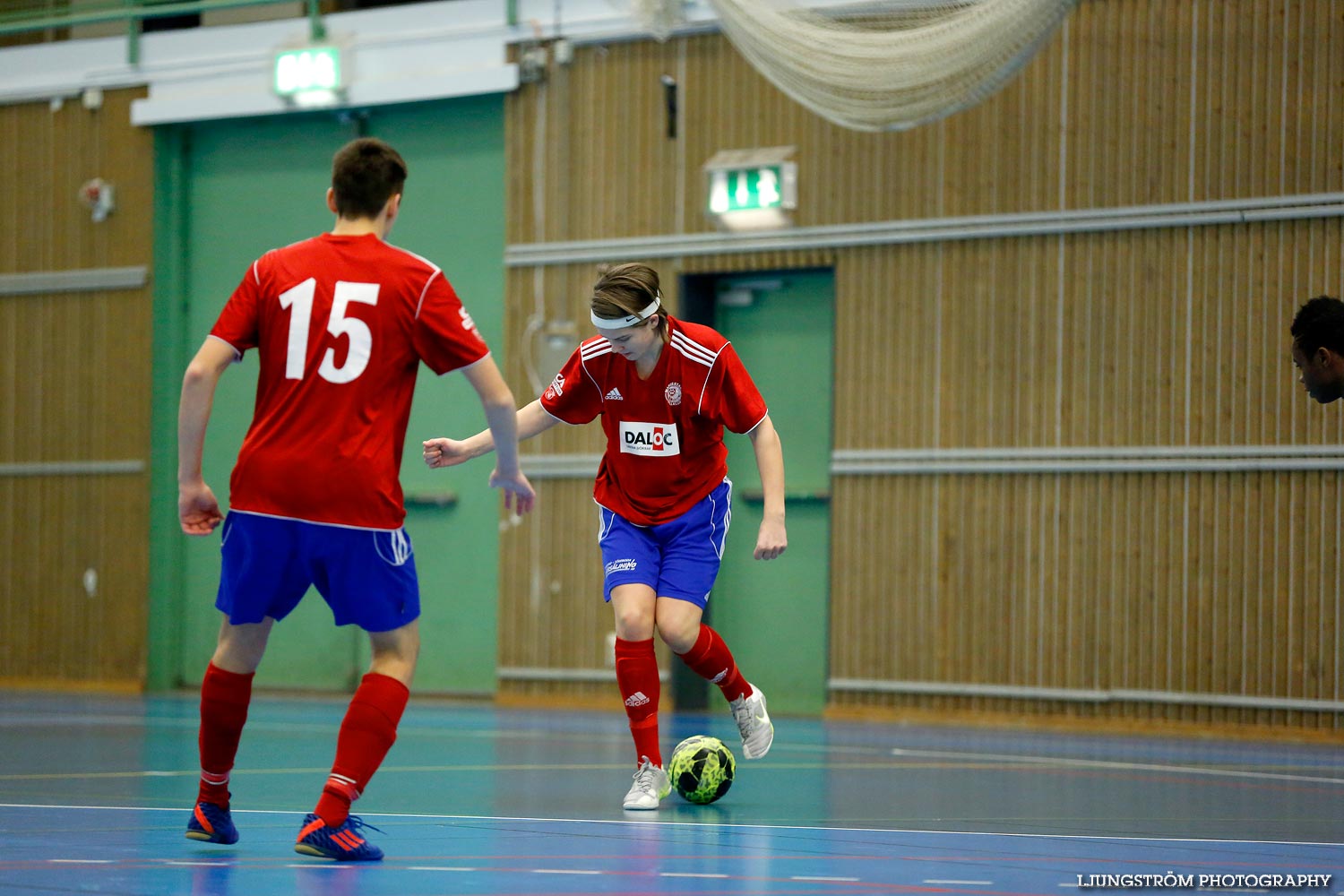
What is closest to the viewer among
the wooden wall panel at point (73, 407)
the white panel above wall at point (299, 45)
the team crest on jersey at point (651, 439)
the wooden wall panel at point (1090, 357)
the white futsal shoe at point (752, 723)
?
the team crest on jersey at point (651, 439)

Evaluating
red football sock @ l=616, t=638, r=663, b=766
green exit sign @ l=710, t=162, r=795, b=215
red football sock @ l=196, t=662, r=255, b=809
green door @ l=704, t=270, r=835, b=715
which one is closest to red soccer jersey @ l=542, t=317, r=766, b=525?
red football sock @ l=616, t=638, r=663, b=766

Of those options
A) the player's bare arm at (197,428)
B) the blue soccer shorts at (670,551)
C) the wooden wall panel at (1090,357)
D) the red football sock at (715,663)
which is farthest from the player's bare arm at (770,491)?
the wooden wall panel at (1090,357)

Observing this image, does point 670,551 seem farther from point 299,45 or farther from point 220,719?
point 299,45

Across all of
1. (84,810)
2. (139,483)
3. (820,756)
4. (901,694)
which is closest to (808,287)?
(901,694)

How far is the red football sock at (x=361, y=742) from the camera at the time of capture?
3809 mm

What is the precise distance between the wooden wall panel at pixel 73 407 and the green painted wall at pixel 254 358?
191mm

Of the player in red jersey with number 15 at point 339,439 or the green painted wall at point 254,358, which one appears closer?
the player in red jersey with number 15 at point 339,439

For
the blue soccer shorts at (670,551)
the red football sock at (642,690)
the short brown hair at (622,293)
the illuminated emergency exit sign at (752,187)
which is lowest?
the red football sock at (642,690)

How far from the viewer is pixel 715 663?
557cm

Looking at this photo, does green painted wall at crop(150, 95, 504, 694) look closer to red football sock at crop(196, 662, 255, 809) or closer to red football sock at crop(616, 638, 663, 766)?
red football sock at crop(616, 638, 663, 766)

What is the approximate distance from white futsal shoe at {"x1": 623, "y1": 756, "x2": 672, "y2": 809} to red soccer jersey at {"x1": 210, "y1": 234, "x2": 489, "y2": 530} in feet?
5.66

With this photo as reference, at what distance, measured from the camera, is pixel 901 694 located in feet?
33.8

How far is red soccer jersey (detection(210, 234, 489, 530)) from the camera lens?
149 inches

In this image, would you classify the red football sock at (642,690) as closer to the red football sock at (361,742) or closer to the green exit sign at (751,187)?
the red football sock at (361,742)
